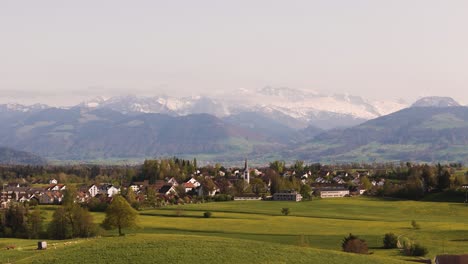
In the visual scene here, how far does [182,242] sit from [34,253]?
13404 mm

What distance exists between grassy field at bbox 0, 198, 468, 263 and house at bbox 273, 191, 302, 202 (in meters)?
10.3

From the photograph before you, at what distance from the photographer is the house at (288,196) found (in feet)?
566

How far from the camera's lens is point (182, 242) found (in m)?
62.5

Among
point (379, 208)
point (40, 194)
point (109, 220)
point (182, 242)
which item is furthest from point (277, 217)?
point (40, 194)

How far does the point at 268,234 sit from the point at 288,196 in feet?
264

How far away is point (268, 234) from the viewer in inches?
3703

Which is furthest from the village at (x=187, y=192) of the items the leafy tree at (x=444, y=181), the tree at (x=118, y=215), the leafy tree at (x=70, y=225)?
the tree at (x=118, y=215)

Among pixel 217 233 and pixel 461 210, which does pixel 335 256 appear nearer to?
pixel 217 233

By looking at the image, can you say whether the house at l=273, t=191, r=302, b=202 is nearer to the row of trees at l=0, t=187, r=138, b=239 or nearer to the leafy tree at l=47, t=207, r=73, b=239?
the row of trees at l=0, t=187, r=138, b=239

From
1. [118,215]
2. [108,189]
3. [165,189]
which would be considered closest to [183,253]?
[118,215]

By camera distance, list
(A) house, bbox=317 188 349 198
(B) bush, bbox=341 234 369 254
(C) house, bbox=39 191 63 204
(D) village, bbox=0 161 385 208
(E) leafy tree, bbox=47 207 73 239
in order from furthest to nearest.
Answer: (A) house, bbox=317 188 349 198 < (D) village, bbox=0 161 385 208 < (C) house, bbox=39 191 63 204 < (E) leafy tree, bbox=47 207 73 239 < (B) bush, bbox=341 234 369 254

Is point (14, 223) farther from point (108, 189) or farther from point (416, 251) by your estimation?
point (108, 189)

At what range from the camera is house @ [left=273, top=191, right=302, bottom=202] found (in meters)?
173

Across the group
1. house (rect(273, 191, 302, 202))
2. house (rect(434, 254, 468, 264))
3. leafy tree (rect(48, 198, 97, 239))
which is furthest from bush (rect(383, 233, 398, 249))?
house (rect(273, 191, 302, 202))
